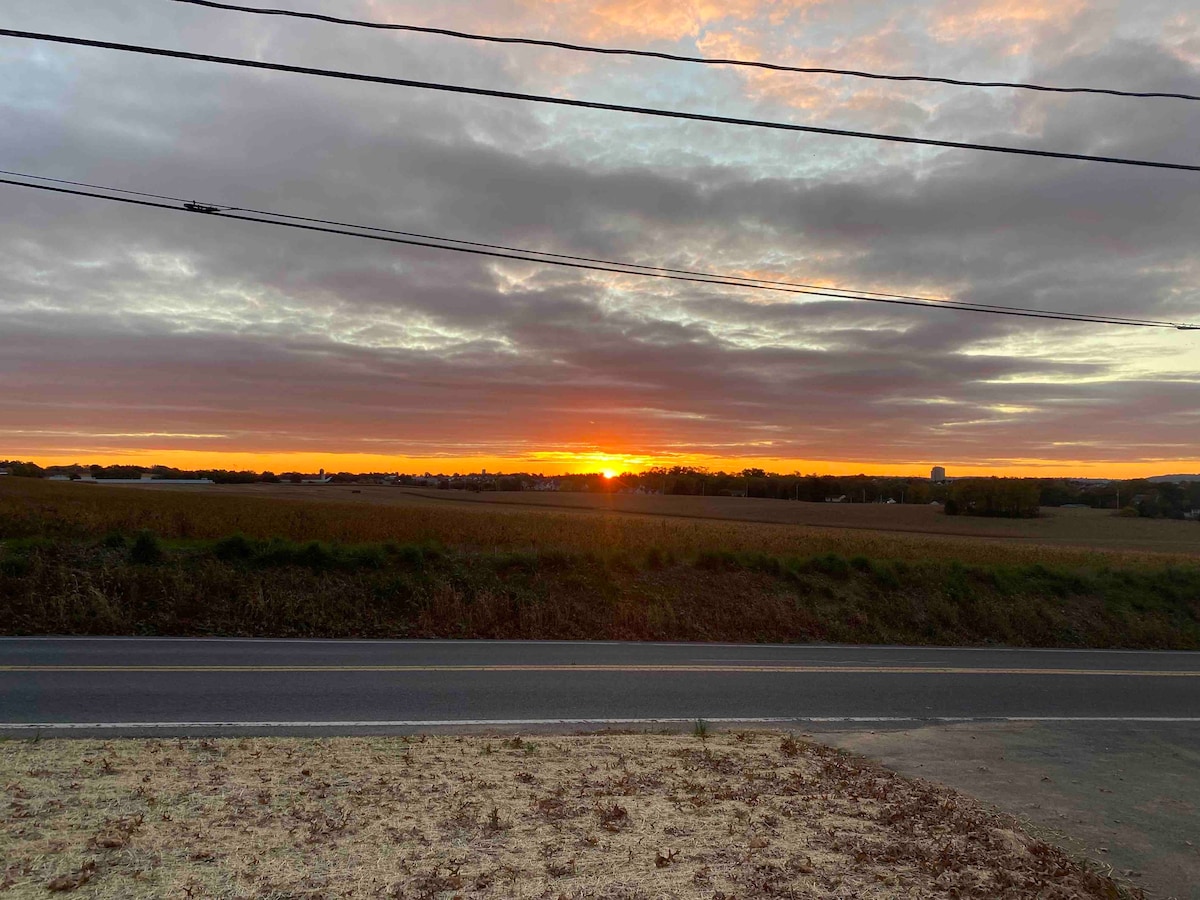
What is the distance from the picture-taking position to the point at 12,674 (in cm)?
948

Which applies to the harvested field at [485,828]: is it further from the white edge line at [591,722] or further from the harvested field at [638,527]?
the harvested field at [638,527]

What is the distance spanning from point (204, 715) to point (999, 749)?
7.27m

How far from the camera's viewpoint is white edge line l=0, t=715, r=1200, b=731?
7.42 metres

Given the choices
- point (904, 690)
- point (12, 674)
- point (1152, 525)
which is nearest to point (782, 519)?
point (1152, 525)

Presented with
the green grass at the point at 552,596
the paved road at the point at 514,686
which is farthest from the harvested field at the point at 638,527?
the paved road at the point at 514,686

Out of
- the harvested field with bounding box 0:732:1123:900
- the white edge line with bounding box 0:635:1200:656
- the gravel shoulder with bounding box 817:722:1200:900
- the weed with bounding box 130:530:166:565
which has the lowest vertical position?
the white edge line with bounding box 0:635:1200:656

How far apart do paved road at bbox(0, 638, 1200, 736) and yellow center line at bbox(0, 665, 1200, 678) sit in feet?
0.12

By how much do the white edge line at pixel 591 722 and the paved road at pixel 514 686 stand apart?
0.03 metres

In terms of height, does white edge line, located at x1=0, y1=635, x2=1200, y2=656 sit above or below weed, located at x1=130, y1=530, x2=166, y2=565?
below

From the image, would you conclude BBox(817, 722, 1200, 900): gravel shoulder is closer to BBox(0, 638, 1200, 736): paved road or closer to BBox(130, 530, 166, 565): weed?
BBox(0, 638, 1200, 736): paved road

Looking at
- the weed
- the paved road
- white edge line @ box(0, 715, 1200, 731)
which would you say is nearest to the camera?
white edge line @ box(0, 715, 1200, 731)

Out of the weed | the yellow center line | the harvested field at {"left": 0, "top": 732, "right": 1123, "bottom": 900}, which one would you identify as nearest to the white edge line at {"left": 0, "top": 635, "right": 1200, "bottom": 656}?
the yellow center line

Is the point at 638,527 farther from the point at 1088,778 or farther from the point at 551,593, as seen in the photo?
the point at 1088,778

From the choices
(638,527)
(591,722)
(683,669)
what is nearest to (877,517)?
(638,527)
